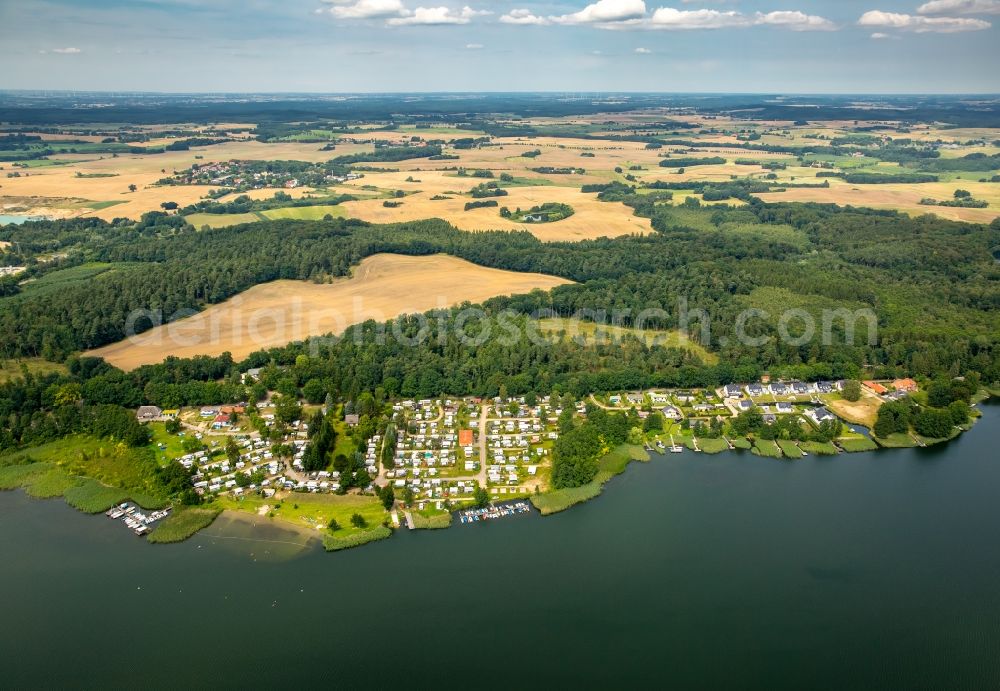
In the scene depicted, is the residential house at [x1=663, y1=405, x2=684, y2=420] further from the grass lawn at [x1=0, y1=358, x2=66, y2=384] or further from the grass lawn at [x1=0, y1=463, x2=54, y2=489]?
the grass lawn at [x1=0, y1=358, x2=66, y2=384]

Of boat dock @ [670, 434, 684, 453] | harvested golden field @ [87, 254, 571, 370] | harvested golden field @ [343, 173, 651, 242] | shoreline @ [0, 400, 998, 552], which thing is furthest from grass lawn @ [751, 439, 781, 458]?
harvested golden field @ [343, 173, 651, 242]

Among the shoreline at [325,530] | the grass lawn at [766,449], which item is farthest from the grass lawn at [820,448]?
the grass lawn at [766,449]

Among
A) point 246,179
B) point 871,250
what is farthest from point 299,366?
point 246,179

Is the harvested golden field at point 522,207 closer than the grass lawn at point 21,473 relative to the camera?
No

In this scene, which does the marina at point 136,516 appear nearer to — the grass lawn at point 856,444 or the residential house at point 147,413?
the residential house at point 147,413

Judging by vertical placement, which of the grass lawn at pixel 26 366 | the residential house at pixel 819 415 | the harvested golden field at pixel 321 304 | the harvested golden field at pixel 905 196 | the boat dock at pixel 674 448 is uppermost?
the harvested golden field at pixel 905 196

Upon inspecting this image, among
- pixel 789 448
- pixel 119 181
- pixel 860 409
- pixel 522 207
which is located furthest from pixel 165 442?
pixel 119 181

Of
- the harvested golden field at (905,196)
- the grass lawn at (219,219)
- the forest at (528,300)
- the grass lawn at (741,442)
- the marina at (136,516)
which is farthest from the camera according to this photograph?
the harvested golden field at (905,196)
